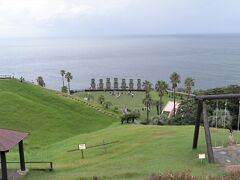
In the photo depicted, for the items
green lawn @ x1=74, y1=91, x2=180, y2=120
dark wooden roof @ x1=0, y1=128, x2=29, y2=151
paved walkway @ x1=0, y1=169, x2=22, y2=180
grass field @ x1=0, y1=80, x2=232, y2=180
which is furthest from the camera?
green lawn @ x1=74, y1=91, x2=180, y2=120

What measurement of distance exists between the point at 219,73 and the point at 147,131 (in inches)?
6284

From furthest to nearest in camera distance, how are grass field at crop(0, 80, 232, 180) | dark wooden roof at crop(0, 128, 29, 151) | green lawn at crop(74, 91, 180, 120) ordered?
green lawn at crop(74, 91, 180, 120) → grass field at crop(0, 80, 232, 180) → dark wooden roof at crop(0, 128, 29, 151)

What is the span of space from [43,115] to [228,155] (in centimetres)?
3764

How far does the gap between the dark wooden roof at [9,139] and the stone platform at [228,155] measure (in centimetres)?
1245

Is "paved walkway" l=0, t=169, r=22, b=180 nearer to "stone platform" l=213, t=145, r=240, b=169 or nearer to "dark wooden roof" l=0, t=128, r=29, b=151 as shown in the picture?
"dark wooden roof" l=0, t=128, r=29, b=151

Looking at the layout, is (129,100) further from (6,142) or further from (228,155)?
(6,142)

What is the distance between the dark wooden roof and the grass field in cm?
282

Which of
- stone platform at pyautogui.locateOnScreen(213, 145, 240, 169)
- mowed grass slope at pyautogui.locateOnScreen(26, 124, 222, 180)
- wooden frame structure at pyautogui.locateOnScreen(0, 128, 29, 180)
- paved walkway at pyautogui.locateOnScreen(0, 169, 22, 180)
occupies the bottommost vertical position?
paved walkway at pyautogui.locateOnScreen(0, 169, 22, 180)

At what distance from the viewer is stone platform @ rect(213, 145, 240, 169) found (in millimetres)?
21552

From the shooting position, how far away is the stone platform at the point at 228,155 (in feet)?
70.7

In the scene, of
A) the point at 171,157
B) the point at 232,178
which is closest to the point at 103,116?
the point at 171,157

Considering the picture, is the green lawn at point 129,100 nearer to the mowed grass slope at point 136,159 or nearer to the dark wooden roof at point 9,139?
the mowed grass slope at point 136,159

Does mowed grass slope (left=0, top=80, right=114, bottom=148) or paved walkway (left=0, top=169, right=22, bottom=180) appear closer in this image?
paved walkway (left=0, top=169, right=22, bottom=180)

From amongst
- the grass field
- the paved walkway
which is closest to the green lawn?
the grass field
